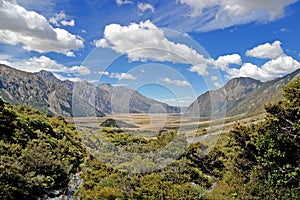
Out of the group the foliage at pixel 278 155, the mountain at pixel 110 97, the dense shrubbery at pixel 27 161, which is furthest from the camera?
the dense shrubbery at pixel 27 161

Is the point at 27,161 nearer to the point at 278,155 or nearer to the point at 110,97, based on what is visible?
the point at 110,97

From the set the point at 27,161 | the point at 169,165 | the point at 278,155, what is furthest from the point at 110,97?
the point at 278,155

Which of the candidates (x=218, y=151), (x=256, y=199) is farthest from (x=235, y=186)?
(x=218, y=151)

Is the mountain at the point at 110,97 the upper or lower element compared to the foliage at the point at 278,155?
upper

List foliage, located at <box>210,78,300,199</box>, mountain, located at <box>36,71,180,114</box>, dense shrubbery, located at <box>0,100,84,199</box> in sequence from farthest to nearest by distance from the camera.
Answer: dense shrubbery, located at <box>0,100,84,199</box>
mountain, located at <box>36,71,180,114</box>
foliage, located at <box>210,78,300,199</box>

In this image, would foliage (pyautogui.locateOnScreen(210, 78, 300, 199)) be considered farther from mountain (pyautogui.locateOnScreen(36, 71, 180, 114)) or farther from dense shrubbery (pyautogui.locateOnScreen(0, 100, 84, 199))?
dense shrubbery (pyautogui.locateOnScreen(0, 100, 84, 199))

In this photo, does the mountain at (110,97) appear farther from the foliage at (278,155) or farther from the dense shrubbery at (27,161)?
the dense shrubbery at (27,161)

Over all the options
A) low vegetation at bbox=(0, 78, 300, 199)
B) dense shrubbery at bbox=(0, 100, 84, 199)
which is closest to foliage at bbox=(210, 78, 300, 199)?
low vegetation at bbox=(0, 78, 300, 199)

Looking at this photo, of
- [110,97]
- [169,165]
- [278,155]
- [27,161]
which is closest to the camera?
[278,155]

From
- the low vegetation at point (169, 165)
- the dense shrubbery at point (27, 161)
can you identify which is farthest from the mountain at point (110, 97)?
the dense shrubbery at point (27, 161)

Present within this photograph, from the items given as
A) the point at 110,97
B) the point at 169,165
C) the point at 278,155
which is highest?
the point at 110,97

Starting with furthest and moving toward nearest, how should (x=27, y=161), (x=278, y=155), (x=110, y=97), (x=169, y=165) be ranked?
1. (x=169, y=165)
2. (x=27, y=161)
3. (x=110, y=97)
4. (x=278, y=155)

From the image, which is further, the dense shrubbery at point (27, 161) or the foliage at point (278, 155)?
the dense shrubbery at point (27, 161)
